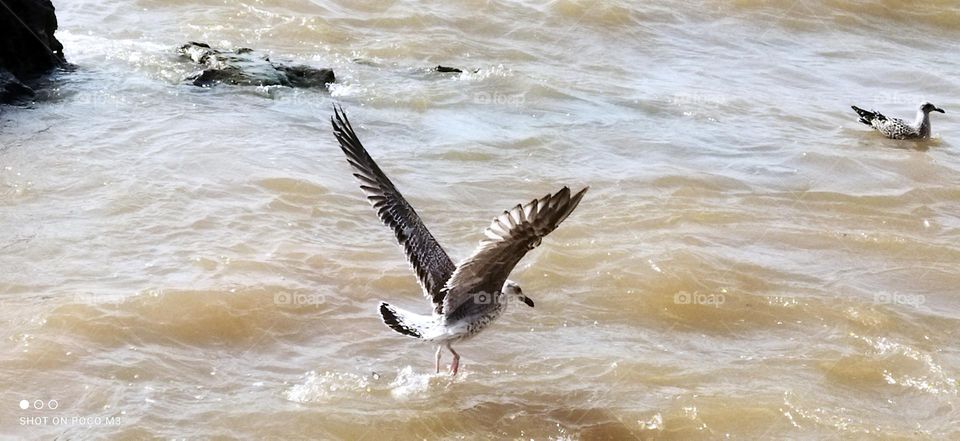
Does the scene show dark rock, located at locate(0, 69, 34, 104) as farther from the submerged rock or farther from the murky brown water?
the submerged rock

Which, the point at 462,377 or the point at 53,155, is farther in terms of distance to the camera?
the point at 53,155

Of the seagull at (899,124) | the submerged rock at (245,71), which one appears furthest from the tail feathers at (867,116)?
the submerged rock at (245,71)

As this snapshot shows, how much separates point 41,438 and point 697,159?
6.30 meters

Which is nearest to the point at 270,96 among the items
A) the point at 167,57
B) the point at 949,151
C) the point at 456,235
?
the point at 167,57

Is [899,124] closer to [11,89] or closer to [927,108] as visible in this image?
[927,108]

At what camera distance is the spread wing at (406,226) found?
539 centimetres

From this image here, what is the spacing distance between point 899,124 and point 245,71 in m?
6.82

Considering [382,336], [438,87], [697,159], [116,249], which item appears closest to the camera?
[382,336]

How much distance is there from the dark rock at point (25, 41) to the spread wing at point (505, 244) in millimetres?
5805

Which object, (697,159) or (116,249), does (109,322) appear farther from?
(697,159)

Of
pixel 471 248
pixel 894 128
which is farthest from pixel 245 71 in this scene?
pixel 894 128

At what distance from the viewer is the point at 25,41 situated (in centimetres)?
978

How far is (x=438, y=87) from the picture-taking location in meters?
10.9

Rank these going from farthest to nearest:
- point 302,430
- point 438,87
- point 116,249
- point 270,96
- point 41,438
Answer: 1. point 438,87
2. point 270,96
3. point 116,249
4. point 302,430
5. point 41,438
